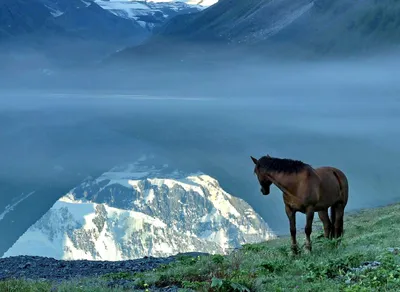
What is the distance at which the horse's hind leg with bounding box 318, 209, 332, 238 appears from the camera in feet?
54.1

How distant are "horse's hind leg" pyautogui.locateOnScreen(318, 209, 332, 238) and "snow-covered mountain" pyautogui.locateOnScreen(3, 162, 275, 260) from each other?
8204 cm

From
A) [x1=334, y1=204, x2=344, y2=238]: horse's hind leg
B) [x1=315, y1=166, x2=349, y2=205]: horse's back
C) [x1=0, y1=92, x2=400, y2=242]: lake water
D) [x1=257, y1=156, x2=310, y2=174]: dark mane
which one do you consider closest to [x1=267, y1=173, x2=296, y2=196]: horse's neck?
[x1=257, y1=156, x2=310, y2=174]: dark mane

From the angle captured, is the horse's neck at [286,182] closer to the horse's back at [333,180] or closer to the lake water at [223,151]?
the horse's back at [333,180]

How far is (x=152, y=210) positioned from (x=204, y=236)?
11734 millimetres

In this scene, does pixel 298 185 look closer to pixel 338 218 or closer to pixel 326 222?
pixel 326 222

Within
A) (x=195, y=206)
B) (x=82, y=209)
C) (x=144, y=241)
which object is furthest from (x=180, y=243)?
(x=195, y=206)

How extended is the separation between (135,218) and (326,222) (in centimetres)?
10197

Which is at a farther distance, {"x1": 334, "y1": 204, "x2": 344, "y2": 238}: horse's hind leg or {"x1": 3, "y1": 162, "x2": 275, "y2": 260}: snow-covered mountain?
{"x1": 3, "y1": 162, "x2": 275, "y2": 260}: snow-covered mountain

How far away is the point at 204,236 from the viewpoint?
118 metres

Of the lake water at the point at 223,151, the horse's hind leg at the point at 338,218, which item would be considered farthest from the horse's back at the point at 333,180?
the lake water at the point at 223,151

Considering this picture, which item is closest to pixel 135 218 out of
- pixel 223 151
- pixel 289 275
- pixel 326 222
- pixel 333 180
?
pixel 223 151

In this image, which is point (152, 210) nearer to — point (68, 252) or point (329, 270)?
point (68, 252)

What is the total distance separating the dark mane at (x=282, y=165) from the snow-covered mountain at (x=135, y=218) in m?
83.5

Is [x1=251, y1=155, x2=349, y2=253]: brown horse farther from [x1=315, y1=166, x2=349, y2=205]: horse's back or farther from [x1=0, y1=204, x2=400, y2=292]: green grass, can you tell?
[x1=0, y1=204, x2=400, y2=292]: green grass
